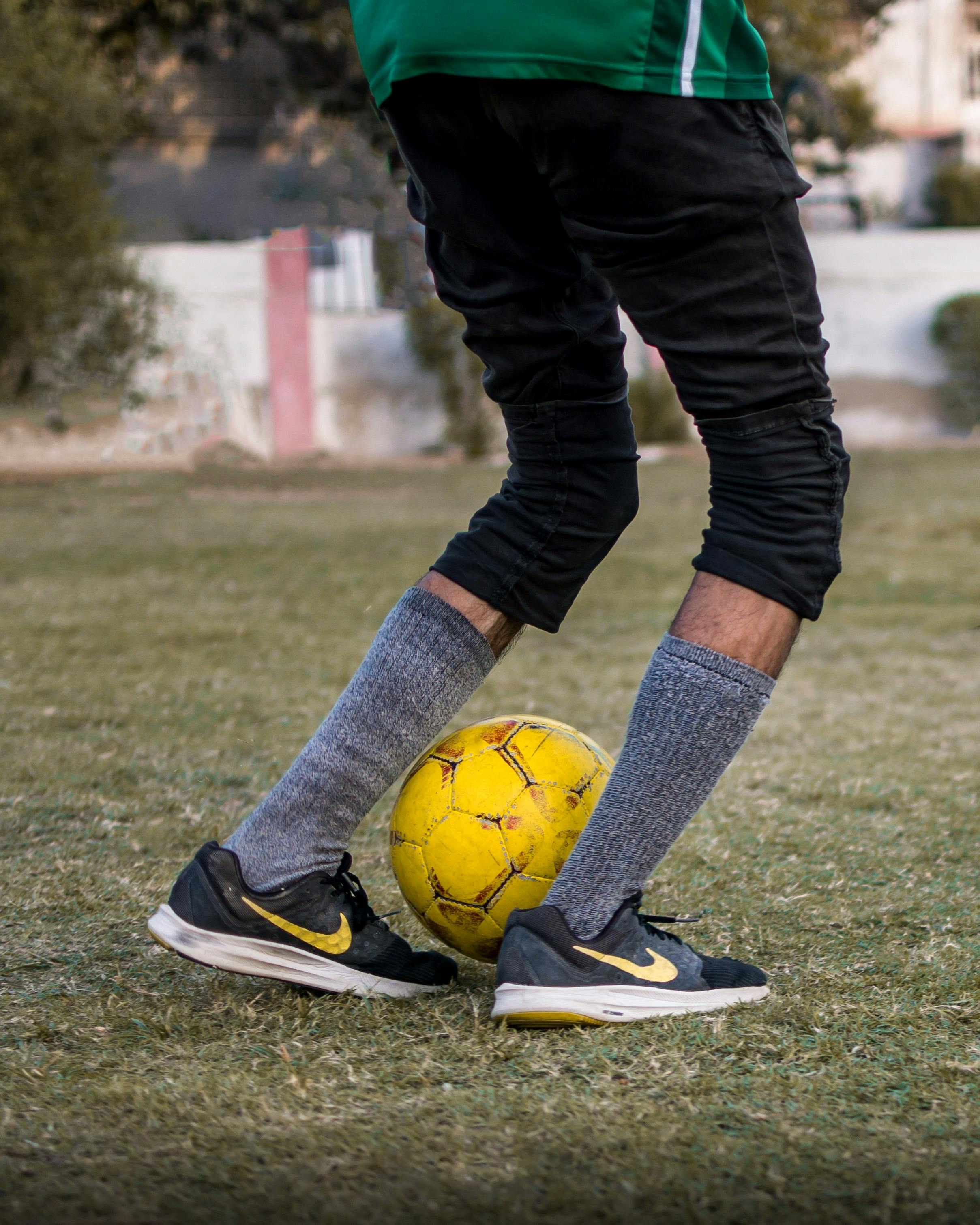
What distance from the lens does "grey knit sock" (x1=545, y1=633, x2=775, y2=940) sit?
5.65 feet

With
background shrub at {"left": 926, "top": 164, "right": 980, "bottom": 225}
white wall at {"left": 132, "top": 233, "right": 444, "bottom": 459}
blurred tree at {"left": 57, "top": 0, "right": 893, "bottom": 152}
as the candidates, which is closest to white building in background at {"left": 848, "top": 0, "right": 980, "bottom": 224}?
background shrub at {"left": 926, "top": 164, "right": 980, "bottom": 225}

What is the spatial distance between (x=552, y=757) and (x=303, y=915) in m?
0.46

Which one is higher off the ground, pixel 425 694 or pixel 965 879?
pixel 425 694

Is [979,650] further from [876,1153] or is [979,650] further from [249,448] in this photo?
[249,448]

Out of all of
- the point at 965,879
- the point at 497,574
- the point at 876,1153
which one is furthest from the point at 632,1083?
the point at 965,879

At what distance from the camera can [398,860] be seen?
79.7 inches

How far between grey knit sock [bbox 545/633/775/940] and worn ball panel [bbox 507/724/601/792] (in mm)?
281

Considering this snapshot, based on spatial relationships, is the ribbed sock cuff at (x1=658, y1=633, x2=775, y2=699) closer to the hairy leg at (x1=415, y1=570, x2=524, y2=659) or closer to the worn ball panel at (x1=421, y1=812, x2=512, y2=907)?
the hairy leg at (x1=415, y1=570, x2=524, y2=659)

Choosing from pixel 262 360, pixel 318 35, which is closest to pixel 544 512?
pixel 262 360


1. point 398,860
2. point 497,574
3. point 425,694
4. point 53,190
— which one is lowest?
point 398,860

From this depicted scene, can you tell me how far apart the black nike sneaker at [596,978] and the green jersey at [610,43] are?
3.37 ft

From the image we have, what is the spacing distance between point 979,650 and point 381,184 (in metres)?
11.8

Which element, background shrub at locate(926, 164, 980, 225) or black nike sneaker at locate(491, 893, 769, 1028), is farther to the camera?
background shrub at locate(926, 164, 980, 225)

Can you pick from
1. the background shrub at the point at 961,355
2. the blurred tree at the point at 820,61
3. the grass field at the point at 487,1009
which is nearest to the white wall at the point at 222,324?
the blurred tree at the point at 820,61
